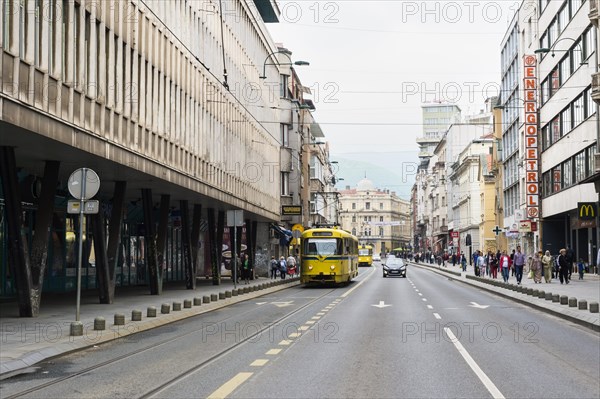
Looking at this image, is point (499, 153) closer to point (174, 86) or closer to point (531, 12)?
point (531, 12)

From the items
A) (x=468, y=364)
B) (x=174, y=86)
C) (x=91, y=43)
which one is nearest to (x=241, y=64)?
(x=174, y=86)

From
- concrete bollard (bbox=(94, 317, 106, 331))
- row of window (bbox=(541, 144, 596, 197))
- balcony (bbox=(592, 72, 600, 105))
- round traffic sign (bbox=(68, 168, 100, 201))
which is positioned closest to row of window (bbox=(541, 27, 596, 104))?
row of window (bbox=(541, 144, 596, 197))

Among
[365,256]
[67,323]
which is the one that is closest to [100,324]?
[67,323]

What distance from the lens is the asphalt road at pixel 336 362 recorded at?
9.78 metres

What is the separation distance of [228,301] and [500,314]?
10623mm

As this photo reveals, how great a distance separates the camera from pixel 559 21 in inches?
2176

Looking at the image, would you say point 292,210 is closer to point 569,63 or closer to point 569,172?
point 569,172

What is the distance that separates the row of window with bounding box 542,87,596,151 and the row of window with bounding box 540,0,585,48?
207 inches

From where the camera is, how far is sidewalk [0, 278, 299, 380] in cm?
1355

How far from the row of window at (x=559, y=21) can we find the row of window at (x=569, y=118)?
207 inches

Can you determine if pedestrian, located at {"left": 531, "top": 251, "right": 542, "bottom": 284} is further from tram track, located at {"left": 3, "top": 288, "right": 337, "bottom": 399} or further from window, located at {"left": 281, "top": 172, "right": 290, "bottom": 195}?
window, located at {"left": 281, "top": 172, "right": 290, "bottom": 195}

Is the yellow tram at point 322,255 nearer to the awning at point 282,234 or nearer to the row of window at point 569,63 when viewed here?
the row of window at point 569,63

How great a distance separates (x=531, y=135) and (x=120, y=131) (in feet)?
139

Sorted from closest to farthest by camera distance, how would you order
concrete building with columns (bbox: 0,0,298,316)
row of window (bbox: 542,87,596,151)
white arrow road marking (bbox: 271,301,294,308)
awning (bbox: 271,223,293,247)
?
concrete building with columns (bbox: 0,0,298,316) → white arrow road marking (bbox: 271,301,294,308) → row of window (bbox: 542,87,596,151) → awning (bbox: 271,223,293,247)
